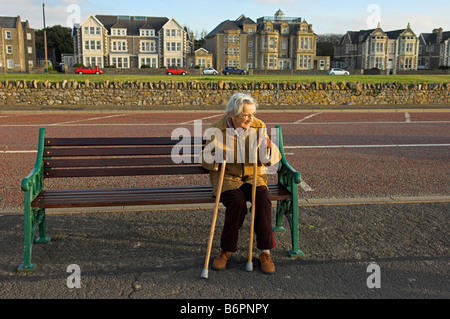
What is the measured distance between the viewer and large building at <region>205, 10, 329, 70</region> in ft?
260

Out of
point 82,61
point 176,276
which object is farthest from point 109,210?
point 82,61

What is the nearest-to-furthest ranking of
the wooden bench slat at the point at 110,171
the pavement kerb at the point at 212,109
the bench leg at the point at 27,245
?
1. the bench leg at the point at 27,245
2. the wooden bench slat at the point at 110,171
3. the pavement kerb at the point at 212,109

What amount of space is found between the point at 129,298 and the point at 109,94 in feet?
63.1

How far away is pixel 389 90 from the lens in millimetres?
23234

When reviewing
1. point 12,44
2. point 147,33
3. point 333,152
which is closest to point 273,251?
point 333,152

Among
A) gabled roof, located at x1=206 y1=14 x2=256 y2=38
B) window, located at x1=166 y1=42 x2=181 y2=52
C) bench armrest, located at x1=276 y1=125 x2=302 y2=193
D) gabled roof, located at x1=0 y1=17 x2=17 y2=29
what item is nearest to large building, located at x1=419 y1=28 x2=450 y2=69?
gabled roof, located at x1=206 y1=14 x2=256 y2=38

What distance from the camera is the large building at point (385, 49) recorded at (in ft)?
291

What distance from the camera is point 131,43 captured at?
73.3 meters

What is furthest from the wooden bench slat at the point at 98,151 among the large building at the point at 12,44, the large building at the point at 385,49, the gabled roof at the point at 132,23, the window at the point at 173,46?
the large building at the point at 385,49

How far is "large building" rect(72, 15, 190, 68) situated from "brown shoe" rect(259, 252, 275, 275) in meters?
72.8

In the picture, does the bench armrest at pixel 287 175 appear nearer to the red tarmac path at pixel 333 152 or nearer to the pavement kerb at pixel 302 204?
the pavement kerb at pixel 302 204

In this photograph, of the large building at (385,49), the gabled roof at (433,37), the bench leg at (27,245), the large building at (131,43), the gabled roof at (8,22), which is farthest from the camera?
the gabled roof at (433,37)

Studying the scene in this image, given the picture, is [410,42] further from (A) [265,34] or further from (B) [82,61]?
(B) [82,61]

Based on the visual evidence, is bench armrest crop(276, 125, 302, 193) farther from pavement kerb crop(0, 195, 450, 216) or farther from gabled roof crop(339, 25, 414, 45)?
gabled roof crop(339, 25, 414, 45)
